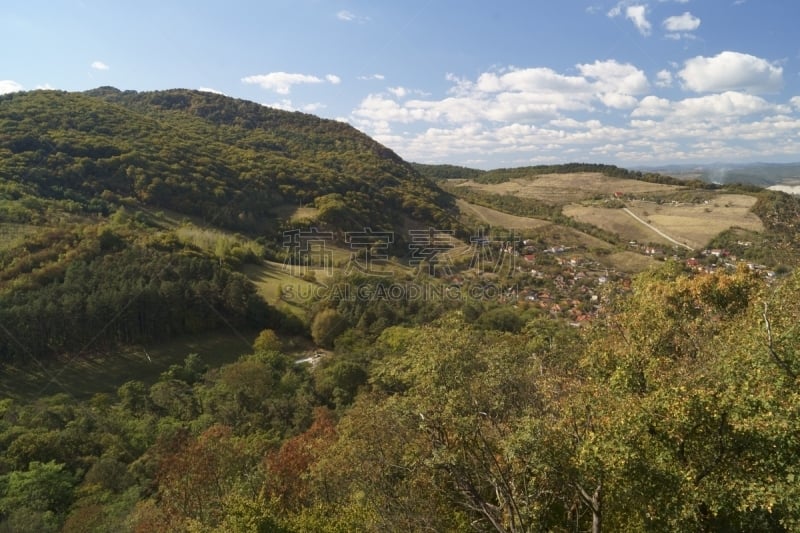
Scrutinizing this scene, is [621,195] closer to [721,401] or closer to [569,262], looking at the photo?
[569,262]

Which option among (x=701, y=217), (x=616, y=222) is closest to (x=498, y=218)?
(x=616, y=222)

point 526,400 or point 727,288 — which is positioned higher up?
point 727,288

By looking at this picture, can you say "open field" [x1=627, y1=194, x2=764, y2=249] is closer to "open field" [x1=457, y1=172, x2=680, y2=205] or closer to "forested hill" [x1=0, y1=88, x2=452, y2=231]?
"open field" [x1=457, y1=172, x2=680, y2=205]

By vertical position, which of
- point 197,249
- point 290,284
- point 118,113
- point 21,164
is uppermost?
point 118,113

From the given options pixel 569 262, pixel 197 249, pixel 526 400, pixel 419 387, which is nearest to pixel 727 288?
pixel 526 400

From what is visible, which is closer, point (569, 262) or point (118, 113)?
point (569, 262)

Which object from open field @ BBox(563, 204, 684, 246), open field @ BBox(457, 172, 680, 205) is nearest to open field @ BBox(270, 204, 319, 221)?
open field @ BBox(563, 204, 684, 246)
